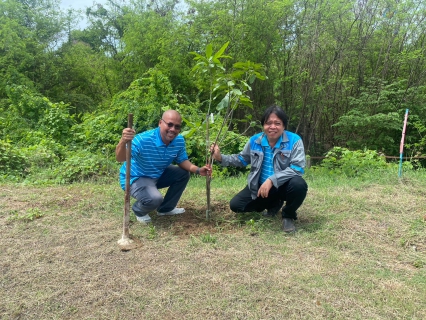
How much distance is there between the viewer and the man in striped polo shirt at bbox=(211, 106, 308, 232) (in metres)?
3.02

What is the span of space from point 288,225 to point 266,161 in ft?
2.12

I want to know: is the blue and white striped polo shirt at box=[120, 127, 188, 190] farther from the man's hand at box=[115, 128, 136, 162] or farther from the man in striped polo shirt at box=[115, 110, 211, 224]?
the man's hand at box=[115, 128, 136, 162]

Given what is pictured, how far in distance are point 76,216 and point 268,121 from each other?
2240 millimetres

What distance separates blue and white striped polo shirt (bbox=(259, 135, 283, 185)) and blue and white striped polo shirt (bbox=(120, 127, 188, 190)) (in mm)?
847

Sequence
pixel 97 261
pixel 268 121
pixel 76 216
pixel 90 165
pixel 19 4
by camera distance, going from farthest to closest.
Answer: pixel 19 4 < pixel 90 165 < pixel 76 216 < pixel 268 121 < pixel 97 261

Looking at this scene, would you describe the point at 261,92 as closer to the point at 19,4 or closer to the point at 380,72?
the point at 380,72

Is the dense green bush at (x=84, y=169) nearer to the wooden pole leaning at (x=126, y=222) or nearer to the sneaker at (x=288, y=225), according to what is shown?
the wooden pole leaning at (x=126, y=222)

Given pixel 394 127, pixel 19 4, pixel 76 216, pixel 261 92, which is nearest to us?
pixel 76 216

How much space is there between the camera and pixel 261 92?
12.5 m

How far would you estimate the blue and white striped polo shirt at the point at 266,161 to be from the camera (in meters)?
3.18

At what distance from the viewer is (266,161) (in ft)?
10.5

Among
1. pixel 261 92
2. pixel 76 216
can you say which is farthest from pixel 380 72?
pixel 76 216

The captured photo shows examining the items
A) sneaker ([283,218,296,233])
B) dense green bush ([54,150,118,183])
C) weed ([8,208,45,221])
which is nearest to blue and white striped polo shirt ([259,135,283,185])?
sneaker ([283,218,296,233])

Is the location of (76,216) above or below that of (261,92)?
below
